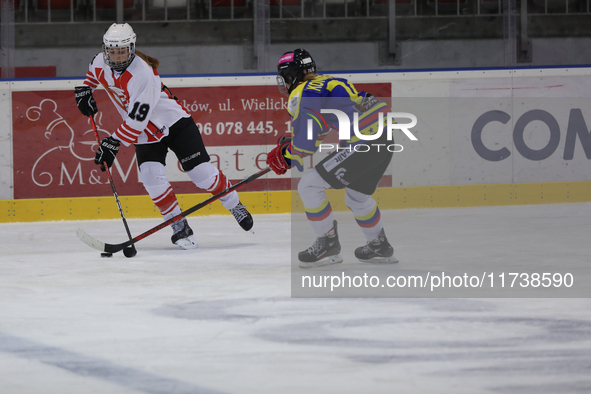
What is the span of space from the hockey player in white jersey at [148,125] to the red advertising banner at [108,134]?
136cm

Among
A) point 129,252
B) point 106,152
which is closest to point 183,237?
point 129,252

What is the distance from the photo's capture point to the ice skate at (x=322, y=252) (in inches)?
123

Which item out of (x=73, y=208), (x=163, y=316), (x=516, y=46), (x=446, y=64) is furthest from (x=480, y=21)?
(x=163, y=316)

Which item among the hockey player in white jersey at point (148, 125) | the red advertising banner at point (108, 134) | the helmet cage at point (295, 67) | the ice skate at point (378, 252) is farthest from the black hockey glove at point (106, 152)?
the red advertising banner at point (108, 134)

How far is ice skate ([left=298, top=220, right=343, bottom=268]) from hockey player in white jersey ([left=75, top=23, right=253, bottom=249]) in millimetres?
943

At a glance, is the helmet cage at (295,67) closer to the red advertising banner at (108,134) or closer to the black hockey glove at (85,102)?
the black hockey glove at (85,102)

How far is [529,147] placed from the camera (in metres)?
5.62

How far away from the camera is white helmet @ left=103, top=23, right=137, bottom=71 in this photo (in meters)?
3.64

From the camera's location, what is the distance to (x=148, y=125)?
12.8 feet

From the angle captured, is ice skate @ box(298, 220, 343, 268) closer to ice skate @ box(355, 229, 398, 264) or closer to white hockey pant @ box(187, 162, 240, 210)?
ice skate @ box(355, 229, 398, 264)

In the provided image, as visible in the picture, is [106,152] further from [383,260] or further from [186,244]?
[383,260]

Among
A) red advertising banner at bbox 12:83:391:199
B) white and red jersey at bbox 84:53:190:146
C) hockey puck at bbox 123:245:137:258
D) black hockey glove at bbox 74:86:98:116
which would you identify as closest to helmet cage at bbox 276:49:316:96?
white and red jersey at bbox 84:53:190:146

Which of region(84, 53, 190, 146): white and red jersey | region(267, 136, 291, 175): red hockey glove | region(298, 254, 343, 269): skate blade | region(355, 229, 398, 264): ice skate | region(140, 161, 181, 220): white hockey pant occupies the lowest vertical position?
region(298, 254, 343, 269): skate blade

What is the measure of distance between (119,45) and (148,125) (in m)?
0.46
